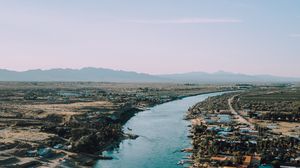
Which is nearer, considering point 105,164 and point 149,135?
point 105,164

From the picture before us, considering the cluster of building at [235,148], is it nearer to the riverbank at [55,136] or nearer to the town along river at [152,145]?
the town along river at [152,145]

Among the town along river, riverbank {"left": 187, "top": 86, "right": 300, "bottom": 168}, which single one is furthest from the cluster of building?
the town along river

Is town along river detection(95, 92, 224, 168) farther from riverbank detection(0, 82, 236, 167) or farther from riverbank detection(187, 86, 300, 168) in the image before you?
riverbank detection(0, 82, 236, 167)

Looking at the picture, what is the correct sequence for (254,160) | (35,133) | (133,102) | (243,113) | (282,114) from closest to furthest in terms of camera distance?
(254,160), (35,133), (282,114), (243,113), (133,102)

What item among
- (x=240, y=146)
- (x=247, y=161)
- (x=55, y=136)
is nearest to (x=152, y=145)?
(x=240, y=146)

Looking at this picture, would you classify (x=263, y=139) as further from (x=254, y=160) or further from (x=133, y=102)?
(x=133, y=102)

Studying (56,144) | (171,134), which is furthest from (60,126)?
(171,134)

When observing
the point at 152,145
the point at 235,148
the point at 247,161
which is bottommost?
the point at 152,145

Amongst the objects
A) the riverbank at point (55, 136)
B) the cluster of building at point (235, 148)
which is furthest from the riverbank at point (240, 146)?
the riverbank at point (55, 136)

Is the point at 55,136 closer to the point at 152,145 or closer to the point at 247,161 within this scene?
the point at 152,145
